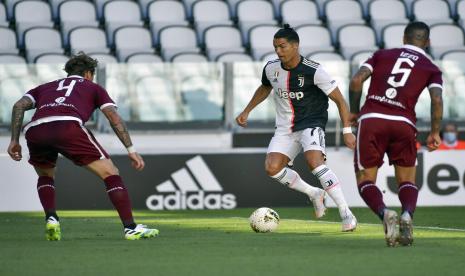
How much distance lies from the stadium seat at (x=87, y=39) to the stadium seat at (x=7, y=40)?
1.00 m

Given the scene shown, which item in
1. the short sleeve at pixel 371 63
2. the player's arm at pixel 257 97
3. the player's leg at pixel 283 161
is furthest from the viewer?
the player's arm at pixel 257 97

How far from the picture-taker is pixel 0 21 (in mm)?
21578

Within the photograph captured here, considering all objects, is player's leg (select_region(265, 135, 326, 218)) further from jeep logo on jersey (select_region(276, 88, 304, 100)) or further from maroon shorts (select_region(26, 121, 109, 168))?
maroon shorts (select_region(26, 121, 109, 168))

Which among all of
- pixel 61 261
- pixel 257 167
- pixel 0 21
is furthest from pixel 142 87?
pixel 61 261

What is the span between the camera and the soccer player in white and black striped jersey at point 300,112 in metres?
12.1

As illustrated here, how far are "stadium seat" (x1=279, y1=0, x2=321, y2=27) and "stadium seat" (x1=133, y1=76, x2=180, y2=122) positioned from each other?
15.2 ft

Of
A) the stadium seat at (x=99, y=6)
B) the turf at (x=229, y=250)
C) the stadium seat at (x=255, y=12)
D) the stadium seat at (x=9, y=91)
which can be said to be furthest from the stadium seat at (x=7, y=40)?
the turf at (x=229, y=250)

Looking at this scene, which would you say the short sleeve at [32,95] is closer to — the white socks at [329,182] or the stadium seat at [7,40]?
the white socks at [329,182]

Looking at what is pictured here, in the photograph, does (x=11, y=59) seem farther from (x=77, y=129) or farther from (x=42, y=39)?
(x=77, y=129)

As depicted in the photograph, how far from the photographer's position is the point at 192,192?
17766 mm

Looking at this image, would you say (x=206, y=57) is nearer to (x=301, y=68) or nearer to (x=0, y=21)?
(x=0, y=21)

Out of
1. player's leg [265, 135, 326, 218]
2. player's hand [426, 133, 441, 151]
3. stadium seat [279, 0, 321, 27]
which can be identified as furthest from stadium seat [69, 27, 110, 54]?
player's hand [426, 133, 441, 151]

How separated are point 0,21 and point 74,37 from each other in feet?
4.84

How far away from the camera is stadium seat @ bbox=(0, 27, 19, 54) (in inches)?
820
